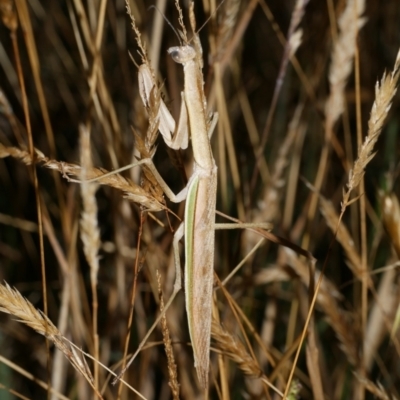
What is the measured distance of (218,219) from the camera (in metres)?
1.92

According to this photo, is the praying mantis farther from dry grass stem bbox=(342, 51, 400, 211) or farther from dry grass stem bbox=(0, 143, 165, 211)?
dry grass stem bbox=(342, 51, 400, 211)

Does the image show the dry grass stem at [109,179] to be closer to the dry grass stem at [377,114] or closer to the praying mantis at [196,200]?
the praying mantis at [196,200]

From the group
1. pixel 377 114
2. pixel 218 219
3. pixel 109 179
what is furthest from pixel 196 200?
pixel 218 219

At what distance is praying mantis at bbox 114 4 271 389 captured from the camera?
3.72 feet

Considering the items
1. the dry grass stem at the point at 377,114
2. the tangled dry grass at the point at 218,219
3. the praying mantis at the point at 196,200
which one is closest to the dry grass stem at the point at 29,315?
the tangled dry grass at the point at 218,219

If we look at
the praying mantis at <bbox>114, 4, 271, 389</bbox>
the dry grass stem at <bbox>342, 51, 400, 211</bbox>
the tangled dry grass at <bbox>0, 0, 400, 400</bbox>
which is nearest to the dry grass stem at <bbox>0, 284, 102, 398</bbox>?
the tangled dry grass at <bbox>0, 0, 400, 400</bbox>

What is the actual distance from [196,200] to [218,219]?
0.70 m

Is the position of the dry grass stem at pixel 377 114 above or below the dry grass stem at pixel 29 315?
above

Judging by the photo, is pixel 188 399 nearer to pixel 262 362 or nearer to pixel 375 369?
pixel 262 362

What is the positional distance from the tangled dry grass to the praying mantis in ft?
0.12

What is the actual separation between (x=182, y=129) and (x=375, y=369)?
47.8 inches

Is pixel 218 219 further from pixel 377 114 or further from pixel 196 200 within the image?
pixel 377 114

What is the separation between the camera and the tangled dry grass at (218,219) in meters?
1.14

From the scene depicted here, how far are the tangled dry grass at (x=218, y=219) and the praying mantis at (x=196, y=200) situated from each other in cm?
4
